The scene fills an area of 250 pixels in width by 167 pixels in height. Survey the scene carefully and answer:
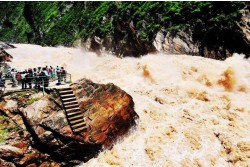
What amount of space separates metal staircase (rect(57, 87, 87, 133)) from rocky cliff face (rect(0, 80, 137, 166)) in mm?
225

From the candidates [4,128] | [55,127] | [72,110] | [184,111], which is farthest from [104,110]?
[4,128]

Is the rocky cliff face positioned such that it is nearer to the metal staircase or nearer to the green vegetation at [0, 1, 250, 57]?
the metal staircase

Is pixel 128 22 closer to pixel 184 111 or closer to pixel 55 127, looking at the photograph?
pixel 184 111

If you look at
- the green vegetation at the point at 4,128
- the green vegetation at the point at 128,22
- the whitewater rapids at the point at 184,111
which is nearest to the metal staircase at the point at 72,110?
the whitewater rapids at the point at 184,111

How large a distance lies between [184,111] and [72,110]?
6.63m

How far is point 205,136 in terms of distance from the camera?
1608 cm

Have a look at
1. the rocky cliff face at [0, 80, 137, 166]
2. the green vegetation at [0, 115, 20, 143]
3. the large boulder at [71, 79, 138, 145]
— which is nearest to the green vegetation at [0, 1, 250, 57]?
the large boulder at [71, 79, 138, 145]

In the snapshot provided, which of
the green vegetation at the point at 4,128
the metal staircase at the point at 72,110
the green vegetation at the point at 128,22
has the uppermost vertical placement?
the green vegetation at the point at 128,22

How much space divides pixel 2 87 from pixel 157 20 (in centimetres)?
1709

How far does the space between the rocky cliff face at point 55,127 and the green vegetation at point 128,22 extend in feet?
40.5

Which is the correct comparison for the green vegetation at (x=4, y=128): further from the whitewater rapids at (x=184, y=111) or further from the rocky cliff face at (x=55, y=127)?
the whitewater rapids at (x=184, y=111)

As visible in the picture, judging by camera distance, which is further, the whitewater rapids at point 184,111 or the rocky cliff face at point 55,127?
the whitewater rapids at point 184,111

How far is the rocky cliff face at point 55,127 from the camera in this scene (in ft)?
48.2

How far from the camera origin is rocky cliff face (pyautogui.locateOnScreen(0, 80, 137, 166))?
578 inches
